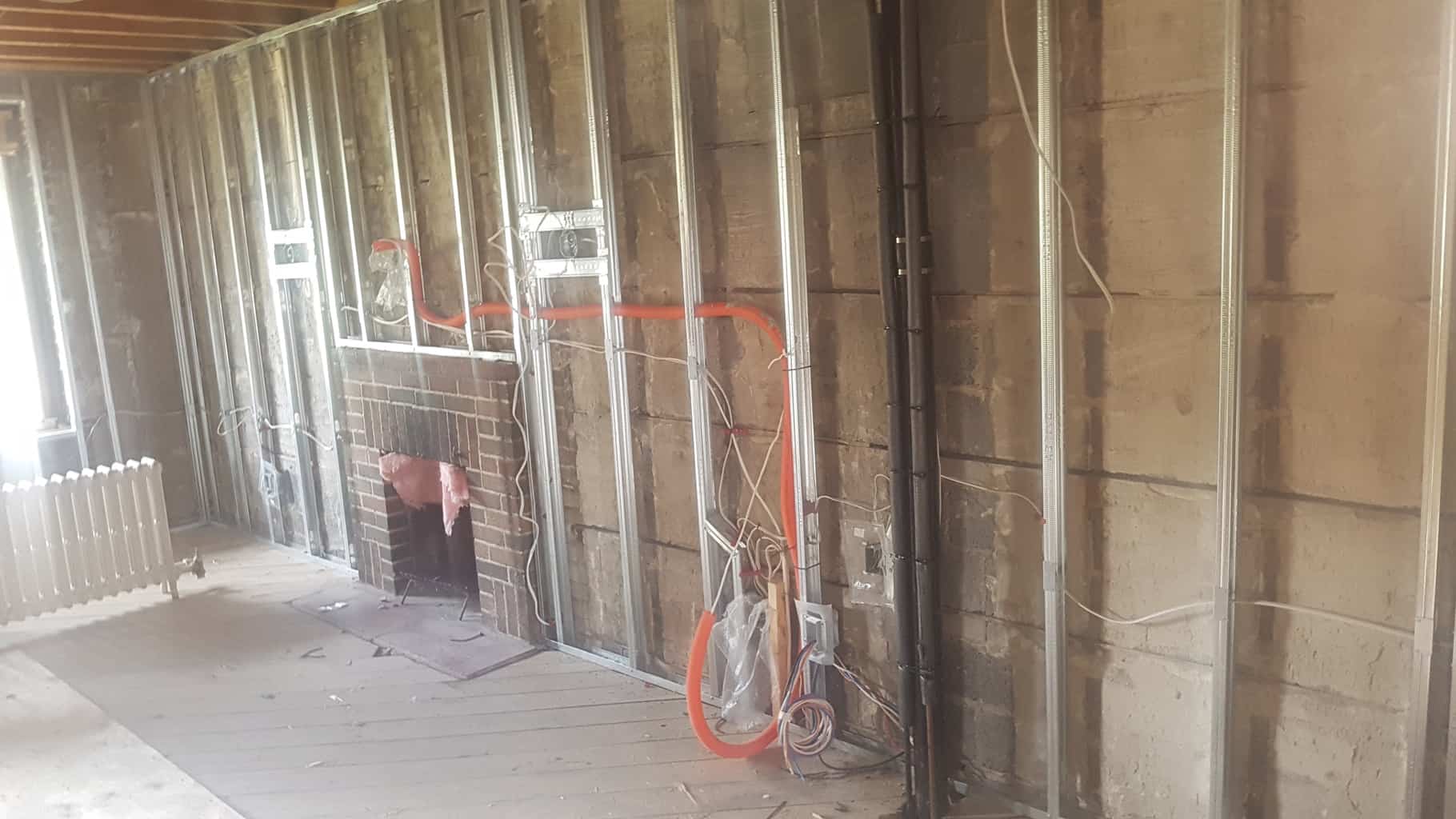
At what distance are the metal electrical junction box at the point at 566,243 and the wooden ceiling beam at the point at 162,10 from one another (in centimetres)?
170

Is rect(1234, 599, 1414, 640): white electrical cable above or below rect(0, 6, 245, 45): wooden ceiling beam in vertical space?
below

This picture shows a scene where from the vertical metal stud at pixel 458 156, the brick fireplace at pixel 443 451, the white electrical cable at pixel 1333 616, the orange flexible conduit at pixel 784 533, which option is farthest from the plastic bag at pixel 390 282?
the white electrical cable at pixel 1333 616

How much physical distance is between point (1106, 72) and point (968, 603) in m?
1.41

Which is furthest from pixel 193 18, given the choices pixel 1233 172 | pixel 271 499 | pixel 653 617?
pixel 1233 172

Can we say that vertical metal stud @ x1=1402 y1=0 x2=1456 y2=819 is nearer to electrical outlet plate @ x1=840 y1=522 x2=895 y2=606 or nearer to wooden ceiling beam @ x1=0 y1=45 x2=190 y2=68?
electrical outlet plate @ x1=840 y1=522 x2=895 y2=606

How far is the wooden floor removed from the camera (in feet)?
10.4

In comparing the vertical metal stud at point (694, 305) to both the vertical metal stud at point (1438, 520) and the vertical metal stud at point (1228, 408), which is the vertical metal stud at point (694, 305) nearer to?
the vertical metal stud at point (1228, 408)

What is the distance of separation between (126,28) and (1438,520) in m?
5.12

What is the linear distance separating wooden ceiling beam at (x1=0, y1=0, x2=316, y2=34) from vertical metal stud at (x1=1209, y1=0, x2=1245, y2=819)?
3.84 m

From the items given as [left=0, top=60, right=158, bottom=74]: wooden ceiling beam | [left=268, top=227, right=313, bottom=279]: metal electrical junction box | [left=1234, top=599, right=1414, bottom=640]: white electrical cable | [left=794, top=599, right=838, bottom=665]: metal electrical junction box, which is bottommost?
[left=794, top=599, right=838, bottom=665]: metal electrical junction box

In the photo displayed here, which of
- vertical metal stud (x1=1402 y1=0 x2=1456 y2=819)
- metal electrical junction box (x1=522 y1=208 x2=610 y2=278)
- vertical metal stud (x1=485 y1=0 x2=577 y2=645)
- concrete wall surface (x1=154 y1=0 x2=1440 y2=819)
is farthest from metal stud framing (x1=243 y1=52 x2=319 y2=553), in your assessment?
vertical metal stud (x1=1402 y1=0 x2=1456 y2=819)

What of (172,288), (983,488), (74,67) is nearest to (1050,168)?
(983,488)

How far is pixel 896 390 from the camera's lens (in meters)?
2.86

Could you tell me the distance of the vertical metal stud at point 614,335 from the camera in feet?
11.8
